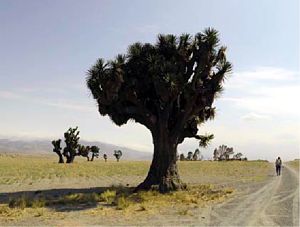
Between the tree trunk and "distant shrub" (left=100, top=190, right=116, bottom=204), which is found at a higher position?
the tree trunk

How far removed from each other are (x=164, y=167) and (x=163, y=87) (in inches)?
179

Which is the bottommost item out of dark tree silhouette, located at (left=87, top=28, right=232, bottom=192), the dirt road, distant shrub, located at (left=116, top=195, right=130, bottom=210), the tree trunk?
distant shrub, located at (left=116, top=195, right=130, bottom=210)

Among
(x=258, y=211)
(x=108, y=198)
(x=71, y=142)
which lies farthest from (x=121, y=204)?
(x=71, y=142)

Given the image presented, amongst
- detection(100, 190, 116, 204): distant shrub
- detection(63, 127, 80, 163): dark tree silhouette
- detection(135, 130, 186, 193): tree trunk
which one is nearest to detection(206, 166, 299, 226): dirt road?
detection(135, 130, 186, 193): tree trunk

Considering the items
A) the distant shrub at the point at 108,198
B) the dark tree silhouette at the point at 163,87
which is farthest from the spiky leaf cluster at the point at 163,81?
the distant shrub at the point at 108,198

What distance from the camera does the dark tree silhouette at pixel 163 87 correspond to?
21.1m

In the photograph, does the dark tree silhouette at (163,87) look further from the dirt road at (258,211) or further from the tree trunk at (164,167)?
the dirt road at (258,211)

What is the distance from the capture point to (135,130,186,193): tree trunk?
22.6m

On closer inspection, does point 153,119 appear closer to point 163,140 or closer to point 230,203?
point 163,140

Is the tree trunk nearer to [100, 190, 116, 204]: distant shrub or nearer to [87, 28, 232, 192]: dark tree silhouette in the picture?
[87, 28, 232, 192]: dark tree silhouette

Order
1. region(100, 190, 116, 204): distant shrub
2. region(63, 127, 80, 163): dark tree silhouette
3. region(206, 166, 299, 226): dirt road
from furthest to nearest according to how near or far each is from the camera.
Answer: region(63, 127, 80, 163): dark tree silhouette
region(100, 190, 116, 204): distant shrub
region(206, 166, 299, 226): dirt road

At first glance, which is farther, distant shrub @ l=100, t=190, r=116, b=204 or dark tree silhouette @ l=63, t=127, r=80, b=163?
dark tree silhouette @ l=63, t=127, r=80, b=163

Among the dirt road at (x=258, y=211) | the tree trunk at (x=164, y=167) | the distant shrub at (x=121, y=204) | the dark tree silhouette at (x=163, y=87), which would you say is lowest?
the distant shrub at (x=121, y=204)

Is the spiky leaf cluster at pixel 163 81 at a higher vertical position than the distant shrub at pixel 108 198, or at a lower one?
higher
